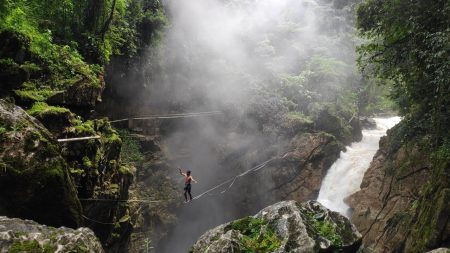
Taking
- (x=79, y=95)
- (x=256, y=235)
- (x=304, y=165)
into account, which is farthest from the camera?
(x=304, y=165)

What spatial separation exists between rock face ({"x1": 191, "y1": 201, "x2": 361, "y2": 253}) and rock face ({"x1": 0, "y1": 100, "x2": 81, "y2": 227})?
366 centimetres

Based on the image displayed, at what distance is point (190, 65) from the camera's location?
25.1m

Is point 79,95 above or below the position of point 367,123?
below

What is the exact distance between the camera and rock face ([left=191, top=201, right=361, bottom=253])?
7.25 metres

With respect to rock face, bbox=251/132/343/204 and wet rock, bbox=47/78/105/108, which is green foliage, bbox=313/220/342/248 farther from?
rock face, bbox=251/132/343/204

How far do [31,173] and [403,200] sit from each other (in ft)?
48.2

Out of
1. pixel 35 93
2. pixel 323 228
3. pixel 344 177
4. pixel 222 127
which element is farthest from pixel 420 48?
pixel 222 127

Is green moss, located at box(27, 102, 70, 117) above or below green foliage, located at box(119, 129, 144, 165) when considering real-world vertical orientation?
below

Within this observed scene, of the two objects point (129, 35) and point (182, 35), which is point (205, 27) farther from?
point (129, 35)

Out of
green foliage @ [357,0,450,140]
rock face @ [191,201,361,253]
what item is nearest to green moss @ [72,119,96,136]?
rock face @ [191,201,361,253]

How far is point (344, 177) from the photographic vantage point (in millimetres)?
20938

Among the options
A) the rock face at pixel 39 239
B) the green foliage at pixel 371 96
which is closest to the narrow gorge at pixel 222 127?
the rock face at pixel 39 239

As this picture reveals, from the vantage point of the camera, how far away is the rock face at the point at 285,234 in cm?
725

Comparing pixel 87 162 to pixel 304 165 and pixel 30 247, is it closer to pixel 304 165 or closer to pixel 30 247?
pixel 30 247
